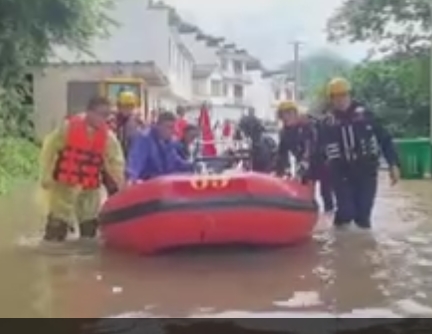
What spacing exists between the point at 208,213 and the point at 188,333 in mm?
2703

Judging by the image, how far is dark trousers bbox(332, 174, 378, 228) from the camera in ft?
32.9

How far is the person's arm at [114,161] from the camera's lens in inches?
371

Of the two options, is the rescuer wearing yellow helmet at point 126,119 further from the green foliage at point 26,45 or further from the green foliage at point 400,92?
the green foliage at point 400,92

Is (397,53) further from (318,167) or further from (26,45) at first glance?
(318,167)

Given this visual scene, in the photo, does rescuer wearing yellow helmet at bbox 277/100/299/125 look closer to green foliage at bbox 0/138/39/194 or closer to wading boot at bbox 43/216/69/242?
wading boot at bbox 43/216/69/242

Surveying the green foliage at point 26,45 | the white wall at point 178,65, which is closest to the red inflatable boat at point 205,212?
the green foliage at point 26,45

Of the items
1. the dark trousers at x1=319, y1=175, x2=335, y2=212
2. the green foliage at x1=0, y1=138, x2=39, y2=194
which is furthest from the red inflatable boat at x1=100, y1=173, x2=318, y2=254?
the green foliage at x1=0, y1=138, x2=39, y2=194

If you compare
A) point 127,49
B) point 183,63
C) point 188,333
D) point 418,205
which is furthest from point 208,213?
point 183,63

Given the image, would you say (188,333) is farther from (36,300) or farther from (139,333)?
(36,300)

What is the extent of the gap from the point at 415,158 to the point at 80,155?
40.4 feet

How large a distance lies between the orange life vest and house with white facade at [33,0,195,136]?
13.8 meters

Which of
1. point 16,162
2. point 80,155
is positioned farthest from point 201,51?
point 80,155

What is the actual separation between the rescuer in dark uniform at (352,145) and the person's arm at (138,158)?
5.83 ft

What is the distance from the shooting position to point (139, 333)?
5902 millimetres
